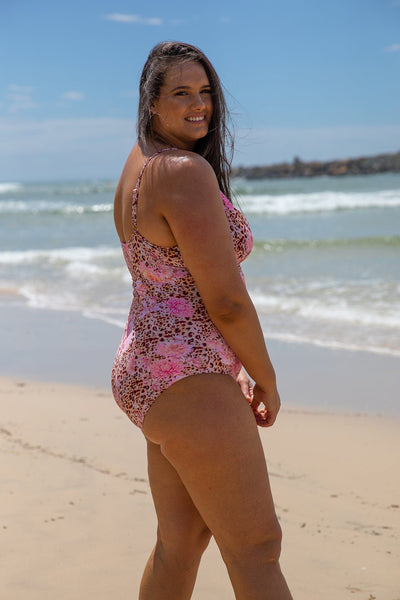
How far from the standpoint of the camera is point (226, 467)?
68.2 inches

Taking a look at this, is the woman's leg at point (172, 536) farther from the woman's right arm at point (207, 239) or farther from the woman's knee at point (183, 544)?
the woman's right arm at point (207, 239)

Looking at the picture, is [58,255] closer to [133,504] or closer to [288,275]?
[288,275]

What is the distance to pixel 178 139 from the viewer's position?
191cm

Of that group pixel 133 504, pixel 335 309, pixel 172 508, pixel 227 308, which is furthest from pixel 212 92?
pixel 335 309

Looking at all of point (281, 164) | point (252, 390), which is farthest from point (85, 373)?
point (281, 164)

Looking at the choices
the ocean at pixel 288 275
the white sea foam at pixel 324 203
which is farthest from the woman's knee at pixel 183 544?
the white sea foam at pixel 324 203

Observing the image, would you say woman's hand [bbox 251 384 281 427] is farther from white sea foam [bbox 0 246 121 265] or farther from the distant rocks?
the distant rocks

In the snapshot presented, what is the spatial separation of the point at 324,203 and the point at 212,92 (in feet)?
89.1

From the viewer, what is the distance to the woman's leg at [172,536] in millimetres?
1961

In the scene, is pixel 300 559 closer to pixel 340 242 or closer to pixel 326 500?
pixel 326 500

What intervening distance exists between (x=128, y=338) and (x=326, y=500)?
2146 millimetres

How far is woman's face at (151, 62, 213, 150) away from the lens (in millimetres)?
1855

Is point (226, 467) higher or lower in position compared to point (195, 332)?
lower

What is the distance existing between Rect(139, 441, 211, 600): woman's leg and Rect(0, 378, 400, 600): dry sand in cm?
87
